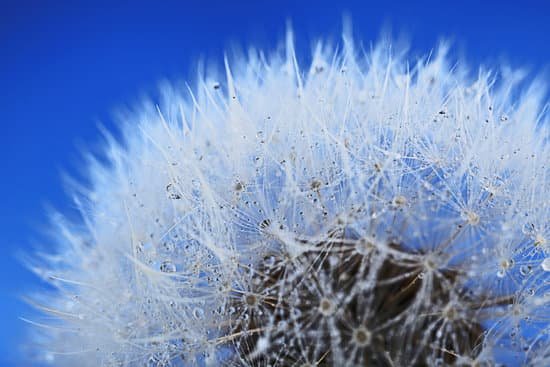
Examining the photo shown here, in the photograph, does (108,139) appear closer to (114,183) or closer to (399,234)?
(114,183)

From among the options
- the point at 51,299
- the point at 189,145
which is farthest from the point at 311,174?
the point at 51,299

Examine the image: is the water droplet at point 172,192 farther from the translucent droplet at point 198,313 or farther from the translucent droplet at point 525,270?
the translucent droplet at point 525,270

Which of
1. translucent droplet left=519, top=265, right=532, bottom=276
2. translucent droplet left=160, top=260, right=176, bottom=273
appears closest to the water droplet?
translucent droplet left=160, top=260, right=176, bottom=273

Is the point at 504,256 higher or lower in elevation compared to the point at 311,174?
lower

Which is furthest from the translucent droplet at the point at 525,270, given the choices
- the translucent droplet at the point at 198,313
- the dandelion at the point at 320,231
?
the translucent droplet at the point at 198,313

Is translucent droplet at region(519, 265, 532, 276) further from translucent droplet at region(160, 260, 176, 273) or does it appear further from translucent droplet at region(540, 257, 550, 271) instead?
translucent droplet at region(160, 260, 176, 273)

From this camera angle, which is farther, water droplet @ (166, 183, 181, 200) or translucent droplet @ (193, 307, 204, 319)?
water droplet @ (166, 183, 181, 200)

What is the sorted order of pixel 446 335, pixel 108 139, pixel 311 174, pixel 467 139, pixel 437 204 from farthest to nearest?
pixel 108 139, pixel 467 139, pixel 311 174, pixel 437 204, pixel 446 335

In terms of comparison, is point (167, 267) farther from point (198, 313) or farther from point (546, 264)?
point (546, 264)
